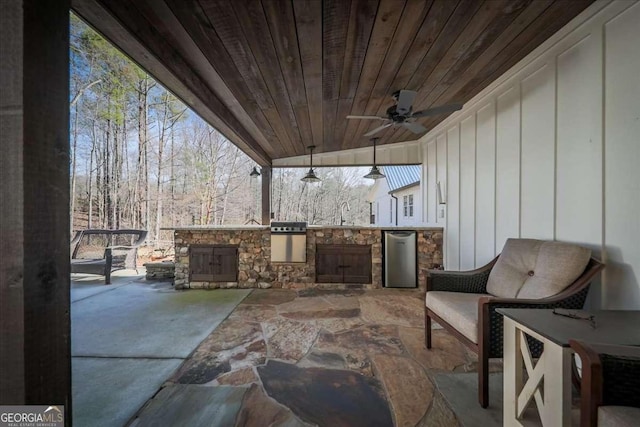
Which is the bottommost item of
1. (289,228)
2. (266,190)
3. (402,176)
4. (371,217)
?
(289,228)

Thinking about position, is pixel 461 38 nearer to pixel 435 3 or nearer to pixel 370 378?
pixel 435 3

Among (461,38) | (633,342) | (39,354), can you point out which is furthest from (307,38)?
(633,342)

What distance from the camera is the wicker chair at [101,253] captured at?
14.4ft

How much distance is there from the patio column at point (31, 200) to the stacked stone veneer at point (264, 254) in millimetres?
3404

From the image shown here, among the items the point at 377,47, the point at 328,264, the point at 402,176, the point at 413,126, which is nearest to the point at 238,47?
the point at 377,47

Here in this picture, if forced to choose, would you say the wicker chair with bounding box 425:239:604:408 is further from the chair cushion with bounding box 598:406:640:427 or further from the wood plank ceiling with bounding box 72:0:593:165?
the wood plank ceiling with bounding box 72:0:593:165

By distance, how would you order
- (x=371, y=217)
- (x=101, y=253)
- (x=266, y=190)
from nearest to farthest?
(x=101, y=253) < (x=266, y=190) < (x=371, y=217)

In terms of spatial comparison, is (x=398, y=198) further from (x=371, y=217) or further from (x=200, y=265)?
(x=200, y=265)

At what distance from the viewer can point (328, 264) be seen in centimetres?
432

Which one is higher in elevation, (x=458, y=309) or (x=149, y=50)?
(x=149, y=50)

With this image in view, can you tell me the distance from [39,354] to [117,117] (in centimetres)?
859

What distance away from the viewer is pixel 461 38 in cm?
207

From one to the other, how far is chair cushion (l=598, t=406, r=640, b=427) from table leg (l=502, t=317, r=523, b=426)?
466 mm

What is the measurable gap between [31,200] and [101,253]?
5876 mm
